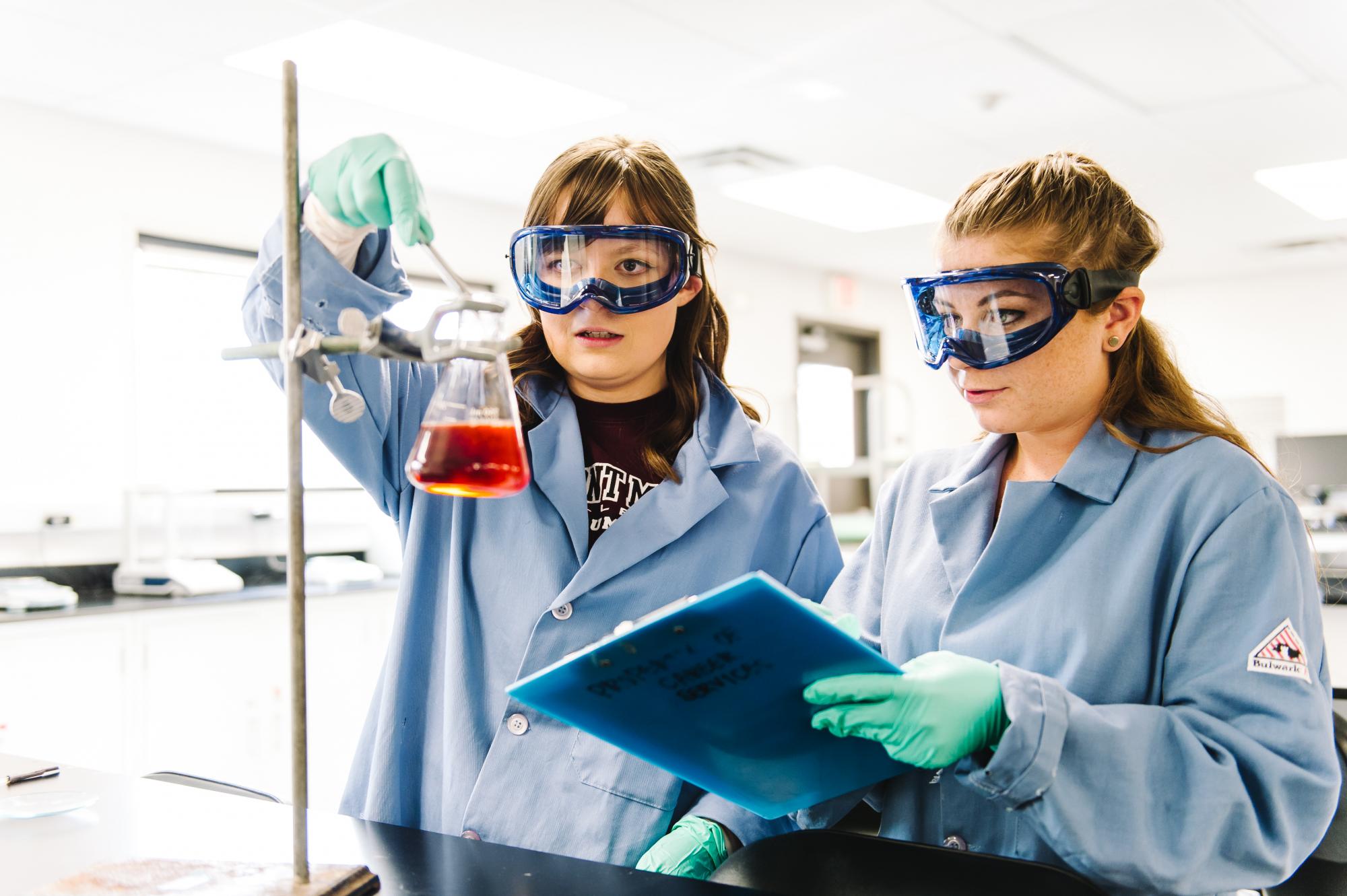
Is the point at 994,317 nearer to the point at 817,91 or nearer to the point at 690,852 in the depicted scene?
the point at 690,852

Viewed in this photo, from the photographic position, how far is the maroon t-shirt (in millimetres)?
1522

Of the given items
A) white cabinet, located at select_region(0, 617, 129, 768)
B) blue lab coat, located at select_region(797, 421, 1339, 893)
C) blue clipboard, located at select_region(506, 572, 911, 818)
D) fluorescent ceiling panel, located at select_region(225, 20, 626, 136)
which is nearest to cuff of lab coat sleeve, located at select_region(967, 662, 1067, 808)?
blue lab coat, located at select_region(797, 421, 1339, 893)

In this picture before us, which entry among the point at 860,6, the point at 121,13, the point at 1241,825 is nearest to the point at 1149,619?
the point at 1241,825

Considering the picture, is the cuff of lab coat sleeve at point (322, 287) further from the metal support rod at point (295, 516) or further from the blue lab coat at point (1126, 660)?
the blue lab coat at point (1126, 660)

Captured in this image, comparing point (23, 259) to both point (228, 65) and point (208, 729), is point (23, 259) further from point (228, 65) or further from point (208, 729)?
point (208, 729)

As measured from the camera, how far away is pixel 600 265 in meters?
1.42

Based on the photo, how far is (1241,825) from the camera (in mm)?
1067

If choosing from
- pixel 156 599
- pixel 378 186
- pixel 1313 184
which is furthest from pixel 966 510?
pixel 1313 184

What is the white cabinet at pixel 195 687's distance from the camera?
360 centimetres

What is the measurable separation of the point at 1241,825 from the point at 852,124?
4013 millimetres

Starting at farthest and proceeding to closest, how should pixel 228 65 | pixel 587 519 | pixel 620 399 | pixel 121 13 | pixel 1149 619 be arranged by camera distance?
pixel 228 65 < pixel 121 13 < pixel 620 399 < pixel 587 519 < pixel 1149 619

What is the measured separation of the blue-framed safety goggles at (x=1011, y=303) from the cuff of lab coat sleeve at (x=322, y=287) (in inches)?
26.1

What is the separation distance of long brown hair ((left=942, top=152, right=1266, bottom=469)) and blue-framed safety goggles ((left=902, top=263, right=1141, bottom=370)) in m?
0.03

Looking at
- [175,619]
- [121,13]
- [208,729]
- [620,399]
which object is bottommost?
[208,729]
